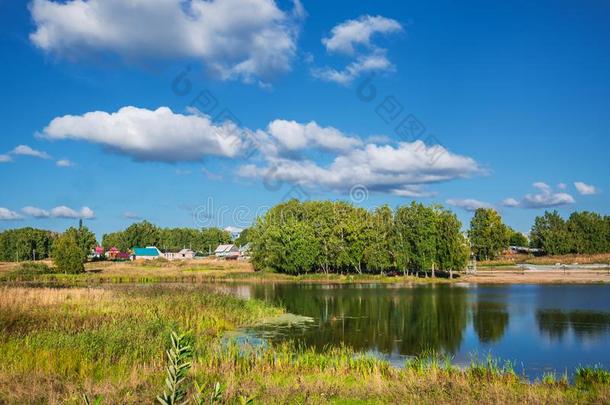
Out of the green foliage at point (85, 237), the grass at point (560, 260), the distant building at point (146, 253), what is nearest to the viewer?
the grass at point (560, 260)

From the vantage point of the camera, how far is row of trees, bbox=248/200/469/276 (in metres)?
74.0

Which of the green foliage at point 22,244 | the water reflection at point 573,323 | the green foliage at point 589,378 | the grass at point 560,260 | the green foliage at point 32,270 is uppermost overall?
the green foliage at point 22,244

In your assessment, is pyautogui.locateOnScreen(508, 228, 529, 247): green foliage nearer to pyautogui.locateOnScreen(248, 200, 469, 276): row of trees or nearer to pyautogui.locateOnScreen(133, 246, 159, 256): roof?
pyautogui.locateOnScreen(248, 200, 469, 276): row of trees

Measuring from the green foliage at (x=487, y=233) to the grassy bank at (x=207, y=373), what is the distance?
9897 centimetres

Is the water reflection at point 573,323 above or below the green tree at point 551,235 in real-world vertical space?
below

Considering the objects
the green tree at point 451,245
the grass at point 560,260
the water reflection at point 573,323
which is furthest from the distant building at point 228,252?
the water reflection at point 573,323

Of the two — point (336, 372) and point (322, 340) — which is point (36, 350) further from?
point (322, 340)

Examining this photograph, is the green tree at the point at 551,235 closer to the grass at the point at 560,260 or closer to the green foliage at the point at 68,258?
the grass at the point at 560,260

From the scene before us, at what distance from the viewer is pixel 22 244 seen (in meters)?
141

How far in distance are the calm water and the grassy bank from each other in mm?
4098

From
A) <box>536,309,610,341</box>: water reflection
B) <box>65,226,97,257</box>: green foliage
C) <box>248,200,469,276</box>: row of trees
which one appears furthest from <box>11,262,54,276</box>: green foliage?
<box>536,309,610,341</box>: water reflection

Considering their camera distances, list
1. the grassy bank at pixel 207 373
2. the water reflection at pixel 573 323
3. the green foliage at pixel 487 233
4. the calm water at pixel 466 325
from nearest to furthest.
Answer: the grassy bank at pixel 207 373 < the calm water at pixel 466 325 < the water reflection at pixel 573 323 < the green foliage at pixel 487 233

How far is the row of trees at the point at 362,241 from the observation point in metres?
74.0

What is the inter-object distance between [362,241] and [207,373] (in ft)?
218
